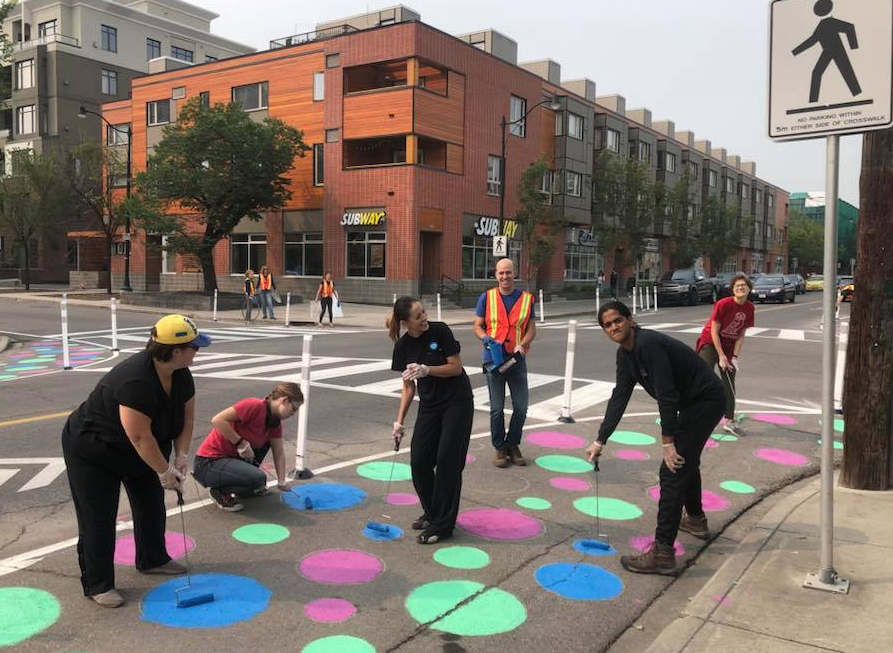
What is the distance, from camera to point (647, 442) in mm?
7656

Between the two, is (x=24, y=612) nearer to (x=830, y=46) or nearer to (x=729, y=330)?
(x=830, y=46)

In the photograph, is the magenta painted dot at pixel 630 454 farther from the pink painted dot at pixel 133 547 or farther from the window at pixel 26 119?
the window at pixel 26 119

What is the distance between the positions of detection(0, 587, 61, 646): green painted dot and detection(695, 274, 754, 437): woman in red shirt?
6.39 meters

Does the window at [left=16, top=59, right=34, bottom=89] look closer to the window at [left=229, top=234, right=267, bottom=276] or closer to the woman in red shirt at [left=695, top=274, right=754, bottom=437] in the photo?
the window at [left=229, top=234, right=267, bottom=276]

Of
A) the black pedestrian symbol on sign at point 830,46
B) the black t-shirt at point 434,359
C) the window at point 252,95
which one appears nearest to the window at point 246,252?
the window at point 252,95

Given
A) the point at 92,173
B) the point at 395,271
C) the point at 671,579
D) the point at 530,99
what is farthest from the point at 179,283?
the point at 671,579

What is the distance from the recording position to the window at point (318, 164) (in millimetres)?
34031

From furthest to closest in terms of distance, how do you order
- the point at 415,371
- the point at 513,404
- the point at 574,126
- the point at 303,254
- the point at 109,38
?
the point at 109,38, the point at 574,126, the point at 303,254, the point at 513,404, the point at 415,371

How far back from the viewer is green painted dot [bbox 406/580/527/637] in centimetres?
361

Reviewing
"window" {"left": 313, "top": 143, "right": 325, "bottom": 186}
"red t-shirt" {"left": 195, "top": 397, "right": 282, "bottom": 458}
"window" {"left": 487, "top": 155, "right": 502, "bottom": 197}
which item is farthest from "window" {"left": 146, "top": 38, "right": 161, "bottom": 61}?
"red t-shirt" {"left": 195, "top": 397, "right": 282, "bottom": 458}

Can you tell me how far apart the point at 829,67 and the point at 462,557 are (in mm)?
3493

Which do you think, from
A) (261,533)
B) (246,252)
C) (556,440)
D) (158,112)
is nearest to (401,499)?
(261,533)

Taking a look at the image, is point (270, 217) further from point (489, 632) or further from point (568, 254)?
point (489, 632)

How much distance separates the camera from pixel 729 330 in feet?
25.4
